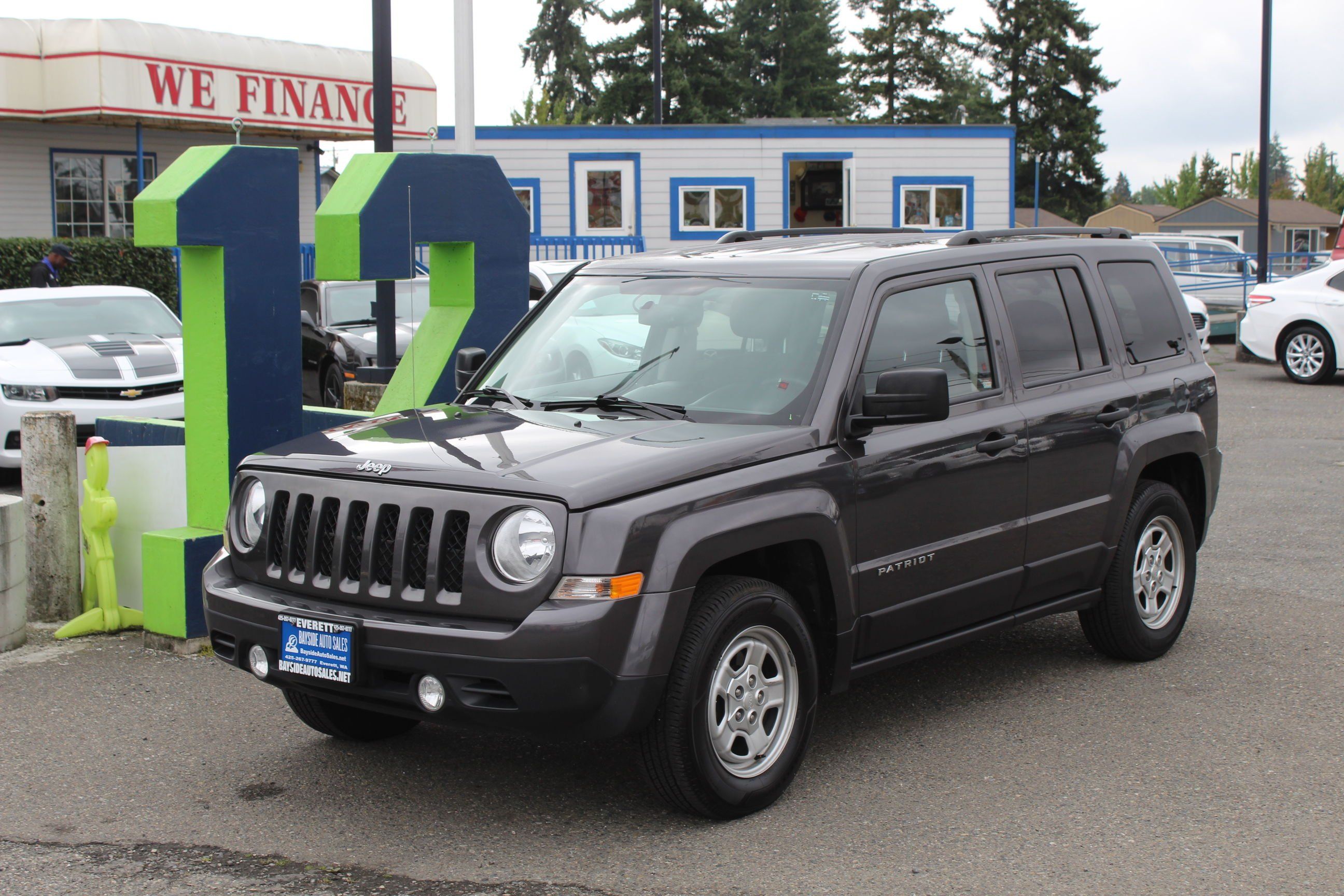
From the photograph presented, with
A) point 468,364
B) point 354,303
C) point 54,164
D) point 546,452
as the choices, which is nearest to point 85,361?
point 354,303

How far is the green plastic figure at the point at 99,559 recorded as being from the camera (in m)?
7.28

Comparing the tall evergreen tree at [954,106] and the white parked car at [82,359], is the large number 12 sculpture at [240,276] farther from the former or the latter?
the tall evergreen tree at [954,106]

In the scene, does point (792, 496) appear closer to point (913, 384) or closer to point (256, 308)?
point (913, 384)

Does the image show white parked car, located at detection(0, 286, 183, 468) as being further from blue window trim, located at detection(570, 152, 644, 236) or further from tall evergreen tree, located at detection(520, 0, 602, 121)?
tall evergreen tree, located at detection(520, 0, 602, 121)

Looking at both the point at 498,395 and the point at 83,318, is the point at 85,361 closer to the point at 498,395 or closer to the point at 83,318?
the point at 83,318

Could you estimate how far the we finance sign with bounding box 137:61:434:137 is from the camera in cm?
2259

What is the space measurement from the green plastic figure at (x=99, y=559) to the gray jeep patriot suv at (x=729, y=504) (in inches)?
90.5

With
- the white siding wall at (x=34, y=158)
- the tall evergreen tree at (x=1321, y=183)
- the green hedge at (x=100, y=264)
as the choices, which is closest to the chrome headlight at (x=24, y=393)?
the green hedge at (x=100, y=264)

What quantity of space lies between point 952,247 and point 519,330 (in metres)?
1.80

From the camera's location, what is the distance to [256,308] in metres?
7.02

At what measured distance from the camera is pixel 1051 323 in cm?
605

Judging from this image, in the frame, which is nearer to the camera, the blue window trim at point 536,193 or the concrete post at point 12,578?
the concrete post at point 12,578

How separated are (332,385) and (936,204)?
16.6 metres

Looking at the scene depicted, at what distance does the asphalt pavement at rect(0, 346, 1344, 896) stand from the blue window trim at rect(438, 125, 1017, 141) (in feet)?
72.5
